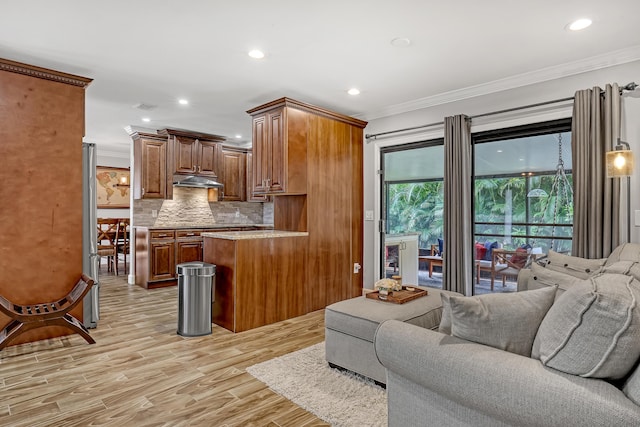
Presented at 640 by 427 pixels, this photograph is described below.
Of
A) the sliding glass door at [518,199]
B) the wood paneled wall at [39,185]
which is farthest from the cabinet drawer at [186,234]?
the sliding glass door at [518,199]

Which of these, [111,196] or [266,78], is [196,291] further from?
[111,196]

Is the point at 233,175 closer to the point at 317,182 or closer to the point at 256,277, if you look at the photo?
the point at 317,182

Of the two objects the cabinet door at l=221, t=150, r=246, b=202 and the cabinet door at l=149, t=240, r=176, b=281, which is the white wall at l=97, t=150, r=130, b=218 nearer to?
the cabinet door at l=221, t=150, r=246, b=202

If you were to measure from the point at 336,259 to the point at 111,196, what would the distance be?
21.8 feet

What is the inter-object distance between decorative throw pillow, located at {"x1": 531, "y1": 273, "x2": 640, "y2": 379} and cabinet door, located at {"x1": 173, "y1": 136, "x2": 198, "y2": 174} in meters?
6.04

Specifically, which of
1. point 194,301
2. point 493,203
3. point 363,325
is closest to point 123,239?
point 194,301

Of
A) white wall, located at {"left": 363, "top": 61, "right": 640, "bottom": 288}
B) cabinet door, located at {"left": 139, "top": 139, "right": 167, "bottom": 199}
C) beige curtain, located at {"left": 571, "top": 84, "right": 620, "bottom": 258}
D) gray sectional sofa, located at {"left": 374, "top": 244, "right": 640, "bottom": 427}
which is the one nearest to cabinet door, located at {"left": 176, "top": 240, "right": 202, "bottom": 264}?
cabinet door, located at {"left": 139, "top": 139, "right": 167, "bottom": 199}

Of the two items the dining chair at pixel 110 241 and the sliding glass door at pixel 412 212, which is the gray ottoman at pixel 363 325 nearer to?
the sliding glass door at pixel 412 212

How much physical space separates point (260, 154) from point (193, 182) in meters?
2.26

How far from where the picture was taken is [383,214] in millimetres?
5109

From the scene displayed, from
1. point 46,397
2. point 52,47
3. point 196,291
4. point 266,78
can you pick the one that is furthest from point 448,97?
point 46,397

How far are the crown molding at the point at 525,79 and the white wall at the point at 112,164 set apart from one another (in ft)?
22.5

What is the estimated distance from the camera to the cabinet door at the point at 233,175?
707 cm

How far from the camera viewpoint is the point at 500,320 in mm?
1434
